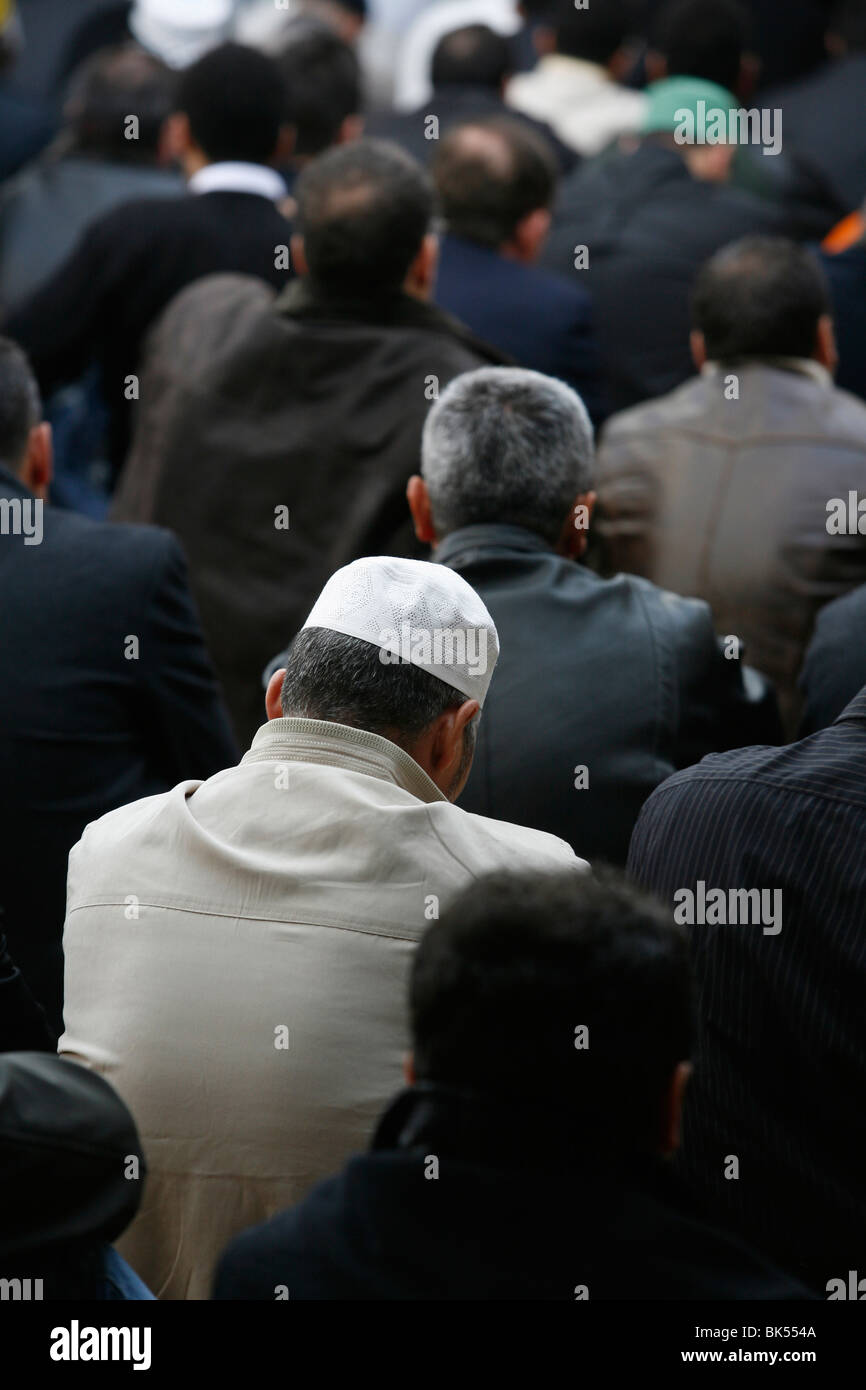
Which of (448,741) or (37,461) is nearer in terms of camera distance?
(448,741)

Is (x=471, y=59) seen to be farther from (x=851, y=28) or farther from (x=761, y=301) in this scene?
(x=761, y=301)

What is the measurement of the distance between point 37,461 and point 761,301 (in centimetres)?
149

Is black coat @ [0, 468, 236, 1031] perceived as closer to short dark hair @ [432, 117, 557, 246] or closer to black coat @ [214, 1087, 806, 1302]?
black coat @ [214, 1087, 806, 1302]

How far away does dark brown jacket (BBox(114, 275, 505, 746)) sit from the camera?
3793mm

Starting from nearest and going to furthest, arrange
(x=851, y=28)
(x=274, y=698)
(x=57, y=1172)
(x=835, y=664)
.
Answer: (x=57, y=1172) < (x=274, y=698) < (x=835, y=664) < (x=851, y=28)

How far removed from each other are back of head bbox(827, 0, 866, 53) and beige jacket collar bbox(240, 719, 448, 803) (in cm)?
495

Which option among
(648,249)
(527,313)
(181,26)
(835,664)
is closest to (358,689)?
(835,664)

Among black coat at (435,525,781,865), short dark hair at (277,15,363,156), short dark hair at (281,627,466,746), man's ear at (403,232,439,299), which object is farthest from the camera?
short dark hair at (277,15,363,156)

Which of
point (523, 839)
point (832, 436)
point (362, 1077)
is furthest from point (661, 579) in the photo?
point (362, 1077)

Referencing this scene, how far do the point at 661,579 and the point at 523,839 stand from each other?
5.19ft

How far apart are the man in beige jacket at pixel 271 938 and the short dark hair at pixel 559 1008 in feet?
1.63

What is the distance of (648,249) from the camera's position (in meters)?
4.86

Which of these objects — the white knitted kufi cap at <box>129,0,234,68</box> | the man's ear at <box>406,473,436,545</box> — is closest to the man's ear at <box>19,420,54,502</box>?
the man's ear at <box>406,473,436,545</box>

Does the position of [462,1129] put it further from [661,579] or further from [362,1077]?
[661,579]
